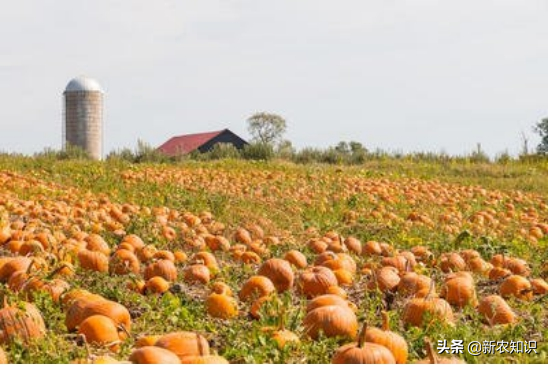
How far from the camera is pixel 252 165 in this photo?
2266 centimetres

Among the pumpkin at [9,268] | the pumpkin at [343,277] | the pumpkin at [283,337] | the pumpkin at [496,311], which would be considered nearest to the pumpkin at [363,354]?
the pumpkin at [283,337]

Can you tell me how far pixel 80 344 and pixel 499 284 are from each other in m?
3.74

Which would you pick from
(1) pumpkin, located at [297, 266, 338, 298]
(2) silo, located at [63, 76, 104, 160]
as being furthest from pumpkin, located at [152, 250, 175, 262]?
(2) silo, located at [63, 76, 104, 160]

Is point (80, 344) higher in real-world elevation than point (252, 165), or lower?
lower

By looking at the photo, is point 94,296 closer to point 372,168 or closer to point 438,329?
point 438,329

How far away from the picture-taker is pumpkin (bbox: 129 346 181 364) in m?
3.16

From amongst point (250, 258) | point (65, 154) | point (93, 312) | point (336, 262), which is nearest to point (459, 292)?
point (336, 262)

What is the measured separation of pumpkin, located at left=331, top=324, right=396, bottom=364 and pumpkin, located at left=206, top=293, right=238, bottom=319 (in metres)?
1.39

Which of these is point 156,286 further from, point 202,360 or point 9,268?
point 202,360

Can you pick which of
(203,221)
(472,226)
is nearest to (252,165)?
(472,226)

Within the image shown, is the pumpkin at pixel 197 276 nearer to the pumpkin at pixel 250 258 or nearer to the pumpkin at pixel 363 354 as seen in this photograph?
the pumpkin at pixel 250 258

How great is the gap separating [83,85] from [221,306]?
113 feet

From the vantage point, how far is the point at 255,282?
5234 mm

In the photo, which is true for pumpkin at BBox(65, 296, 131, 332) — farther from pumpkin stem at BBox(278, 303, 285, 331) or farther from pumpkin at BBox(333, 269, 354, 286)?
pumpkin at BBox(333, 269, 354, 286)
